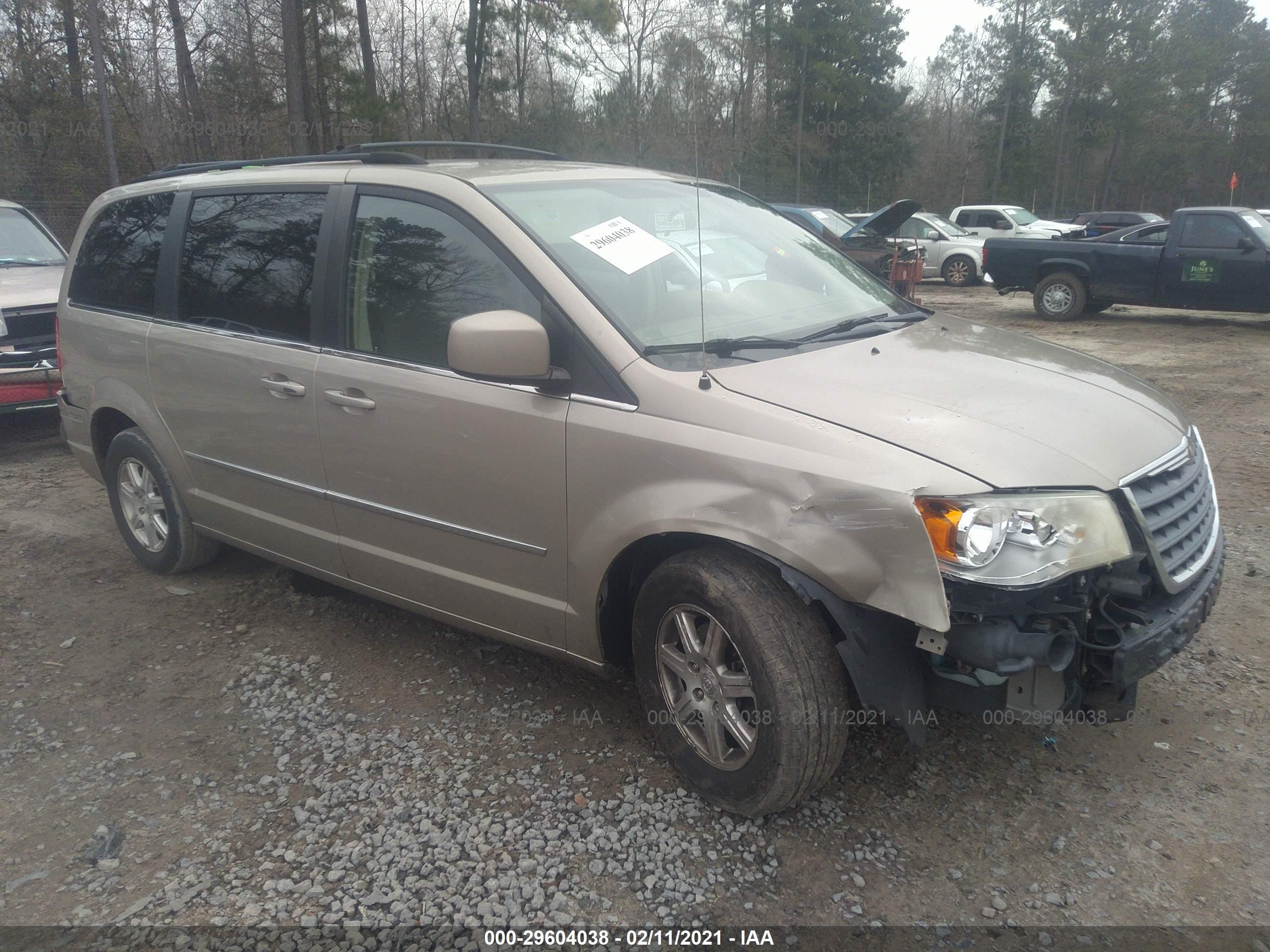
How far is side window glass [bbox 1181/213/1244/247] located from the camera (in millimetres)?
12109

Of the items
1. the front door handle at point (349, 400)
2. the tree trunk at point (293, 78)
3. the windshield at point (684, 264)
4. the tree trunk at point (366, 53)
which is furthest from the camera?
the tree trunk at point (366, 53)

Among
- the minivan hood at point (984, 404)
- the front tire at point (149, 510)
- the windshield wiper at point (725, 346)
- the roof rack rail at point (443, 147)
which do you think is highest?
the roof rack rail at point (443, 147)

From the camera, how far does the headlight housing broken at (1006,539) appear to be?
2.26 metres

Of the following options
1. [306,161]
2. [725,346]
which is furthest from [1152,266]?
[306,161]

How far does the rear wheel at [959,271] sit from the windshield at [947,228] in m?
0.62

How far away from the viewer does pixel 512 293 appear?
302 centimetres

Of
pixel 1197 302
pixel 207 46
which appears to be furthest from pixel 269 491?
pixel 207 46

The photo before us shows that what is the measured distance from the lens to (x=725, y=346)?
2920mm

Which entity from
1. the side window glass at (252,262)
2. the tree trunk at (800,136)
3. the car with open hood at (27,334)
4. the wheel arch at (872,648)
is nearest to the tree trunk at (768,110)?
the tree trunk at (800,136)

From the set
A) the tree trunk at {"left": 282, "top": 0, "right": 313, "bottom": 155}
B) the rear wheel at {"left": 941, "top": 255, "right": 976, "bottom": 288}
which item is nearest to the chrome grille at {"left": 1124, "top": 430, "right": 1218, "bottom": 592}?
the tree trunk at {"left": 282, "top": 0, "right": 313, "bottom": 155}

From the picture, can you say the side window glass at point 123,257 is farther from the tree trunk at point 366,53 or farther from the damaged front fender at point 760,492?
the tree trunk at point 366,53

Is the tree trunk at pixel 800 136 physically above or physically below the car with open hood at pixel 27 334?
above

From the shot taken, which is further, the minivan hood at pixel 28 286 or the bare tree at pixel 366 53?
the bare tree at pixel 366 53

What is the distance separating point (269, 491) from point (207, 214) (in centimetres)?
129
